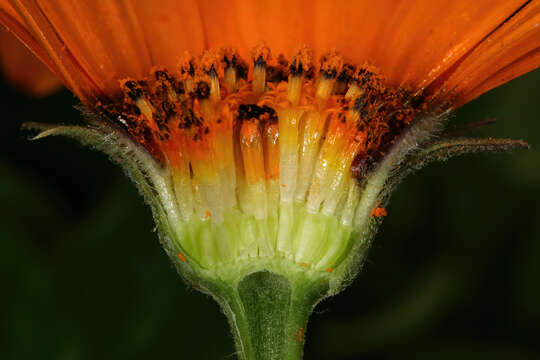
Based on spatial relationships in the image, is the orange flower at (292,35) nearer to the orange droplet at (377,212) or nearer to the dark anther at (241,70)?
the dark anther at (241,70)

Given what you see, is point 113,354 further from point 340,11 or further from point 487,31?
point 487,31

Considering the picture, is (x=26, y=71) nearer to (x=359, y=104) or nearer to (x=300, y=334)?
(x=359, y=104)

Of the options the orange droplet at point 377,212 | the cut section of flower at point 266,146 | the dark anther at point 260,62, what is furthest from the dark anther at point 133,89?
the orange droplet at point 377,212

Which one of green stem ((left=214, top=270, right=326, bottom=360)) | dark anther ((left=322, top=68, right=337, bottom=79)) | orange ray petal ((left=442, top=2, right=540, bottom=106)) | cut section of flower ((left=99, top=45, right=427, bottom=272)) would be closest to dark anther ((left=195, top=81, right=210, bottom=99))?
cut section of flower ((left=99, top=45, right=427, bottom=272))

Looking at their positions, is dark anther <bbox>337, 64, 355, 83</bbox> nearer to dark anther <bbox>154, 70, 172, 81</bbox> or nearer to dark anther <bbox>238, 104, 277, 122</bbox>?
dark anther <bbox>238, 104, 277, 122</bbox>

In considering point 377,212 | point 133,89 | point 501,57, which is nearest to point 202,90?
point 133,89

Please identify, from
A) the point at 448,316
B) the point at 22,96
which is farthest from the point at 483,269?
the point at 22,96
